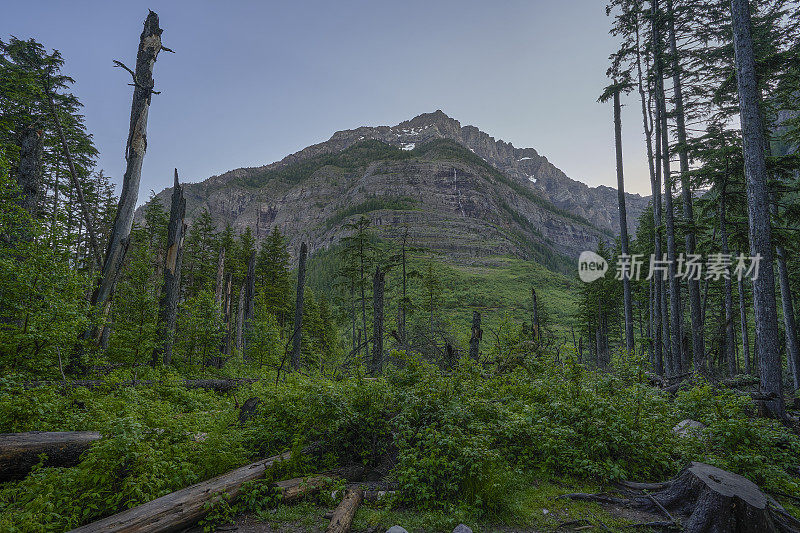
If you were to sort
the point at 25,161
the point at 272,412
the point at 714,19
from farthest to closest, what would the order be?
the point at 714,19, the point at 25,161, the point at 272,412

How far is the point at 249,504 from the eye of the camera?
482cm

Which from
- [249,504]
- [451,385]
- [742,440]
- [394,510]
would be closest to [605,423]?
[742,440]

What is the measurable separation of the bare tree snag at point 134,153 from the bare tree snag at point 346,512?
896 centimetres

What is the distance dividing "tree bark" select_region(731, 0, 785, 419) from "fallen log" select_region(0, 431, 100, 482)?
14613 millimetres

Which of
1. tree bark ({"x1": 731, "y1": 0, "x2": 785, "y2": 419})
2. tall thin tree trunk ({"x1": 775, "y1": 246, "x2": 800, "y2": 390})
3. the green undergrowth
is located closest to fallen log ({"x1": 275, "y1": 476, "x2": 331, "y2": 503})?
the green undergrowth

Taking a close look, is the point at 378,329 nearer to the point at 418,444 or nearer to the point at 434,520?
the point at 418,444

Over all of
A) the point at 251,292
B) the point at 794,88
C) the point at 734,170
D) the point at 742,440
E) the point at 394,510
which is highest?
the point at 794,88

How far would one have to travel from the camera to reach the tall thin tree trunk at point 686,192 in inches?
631

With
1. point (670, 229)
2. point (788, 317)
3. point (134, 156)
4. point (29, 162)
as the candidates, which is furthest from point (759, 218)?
point (29, 162)

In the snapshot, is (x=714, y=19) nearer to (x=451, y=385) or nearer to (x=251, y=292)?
(x=451, y=385)

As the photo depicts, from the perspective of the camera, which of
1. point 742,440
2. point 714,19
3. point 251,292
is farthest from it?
point 251,292

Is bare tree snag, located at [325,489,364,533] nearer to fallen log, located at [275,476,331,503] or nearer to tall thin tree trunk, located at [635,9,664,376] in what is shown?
fallen log, located at [275,476,331,503]

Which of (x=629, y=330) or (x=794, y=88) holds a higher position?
(x=794, y=88)

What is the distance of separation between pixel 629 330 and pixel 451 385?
55.0 ft
